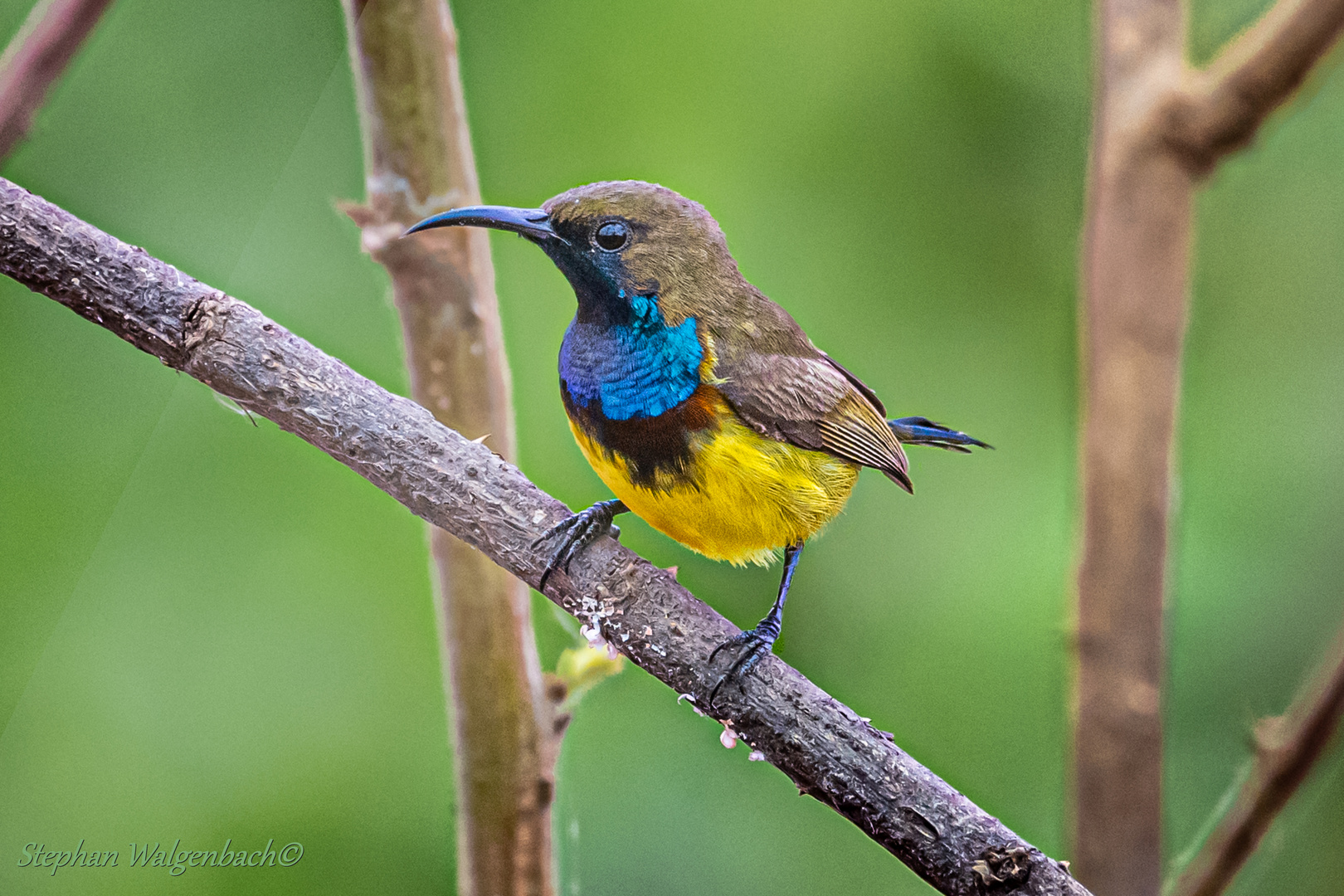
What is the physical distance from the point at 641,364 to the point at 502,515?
0.64 feet

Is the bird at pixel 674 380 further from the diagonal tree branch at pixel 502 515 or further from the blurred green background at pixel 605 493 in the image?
the blurred green background at pixel 605 493

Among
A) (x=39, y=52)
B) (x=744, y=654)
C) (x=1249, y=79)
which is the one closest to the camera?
(x=39, y=52)

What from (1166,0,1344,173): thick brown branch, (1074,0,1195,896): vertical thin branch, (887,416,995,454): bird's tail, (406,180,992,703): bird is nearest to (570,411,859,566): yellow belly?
(406,180,992,703): bird

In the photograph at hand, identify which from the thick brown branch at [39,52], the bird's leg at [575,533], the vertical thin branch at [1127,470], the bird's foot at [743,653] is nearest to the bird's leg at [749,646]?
the bird's foot at [743,653]

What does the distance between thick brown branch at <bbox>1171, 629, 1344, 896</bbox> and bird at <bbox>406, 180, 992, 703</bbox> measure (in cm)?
58

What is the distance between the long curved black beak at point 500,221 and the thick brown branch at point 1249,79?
0.81 m

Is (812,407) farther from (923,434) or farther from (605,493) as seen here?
(605,493)

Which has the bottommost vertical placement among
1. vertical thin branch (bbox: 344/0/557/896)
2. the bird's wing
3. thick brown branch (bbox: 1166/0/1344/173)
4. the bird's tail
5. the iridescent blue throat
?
vertical thin branch (bbox: 344/0/557/896)

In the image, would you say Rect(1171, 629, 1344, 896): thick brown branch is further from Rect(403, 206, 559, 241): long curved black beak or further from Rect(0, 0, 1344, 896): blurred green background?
Rect(403, 206, 559, 241): long curved black beak

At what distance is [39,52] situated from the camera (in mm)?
816

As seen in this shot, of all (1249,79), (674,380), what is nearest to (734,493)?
(674,380)

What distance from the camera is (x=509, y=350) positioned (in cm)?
124

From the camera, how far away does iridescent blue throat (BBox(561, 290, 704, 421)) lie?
1.00 metres

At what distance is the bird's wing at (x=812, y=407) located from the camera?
1029 millimetres
